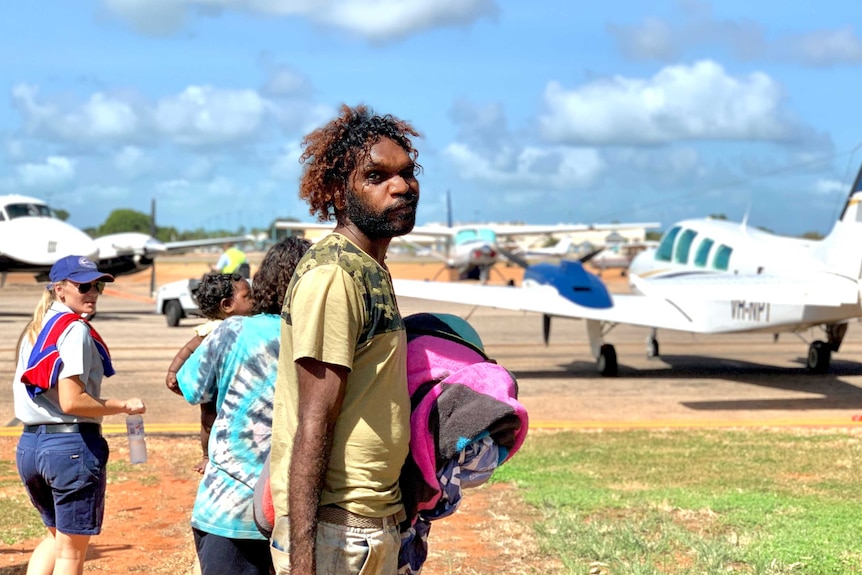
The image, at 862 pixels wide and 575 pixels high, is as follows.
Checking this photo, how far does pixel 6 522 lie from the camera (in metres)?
6.93

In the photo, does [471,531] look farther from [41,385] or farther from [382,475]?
[382,475]

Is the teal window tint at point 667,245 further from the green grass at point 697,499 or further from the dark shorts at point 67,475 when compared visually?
the dark shorts at point 67,475

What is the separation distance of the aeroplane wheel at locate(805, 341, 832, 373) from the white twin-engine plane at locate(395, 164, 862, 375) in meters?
0.02

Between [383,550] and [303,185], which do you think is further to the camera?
[303,185]

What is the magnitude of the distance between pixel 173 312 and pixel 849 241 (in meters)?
16.1

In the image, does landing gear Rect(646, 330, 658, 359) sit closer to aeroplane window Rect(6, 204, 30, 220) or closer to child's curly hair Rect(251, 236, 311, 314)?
child's curly hair Rect(251, 236, 311, 314)

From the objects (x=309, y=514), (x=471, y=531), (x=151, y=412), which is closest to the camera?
(x=309, y=514)

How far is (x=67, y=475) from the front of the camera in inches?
179

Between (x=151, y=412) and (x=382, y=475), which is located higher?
(x=382, y=475)

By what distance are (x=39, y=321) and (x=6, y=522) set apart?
9.30 feet

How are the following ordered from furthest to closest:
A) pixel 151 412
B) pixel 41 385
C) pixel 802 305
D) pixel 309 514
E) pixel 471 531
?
pixel 802 305, pixel 151 412, pixel 471 531, pixel 41 385, pixel 309 514

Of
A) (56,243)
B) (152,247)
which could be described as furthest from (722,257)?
(152,247)

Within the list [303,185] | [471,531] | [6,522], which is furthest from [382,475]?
[6,522]

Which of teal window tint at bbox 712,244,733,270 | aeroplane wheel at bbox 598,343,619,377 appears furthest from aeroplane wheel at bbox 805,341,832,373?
aeroplane wheel at bbox 598,343,619,377
